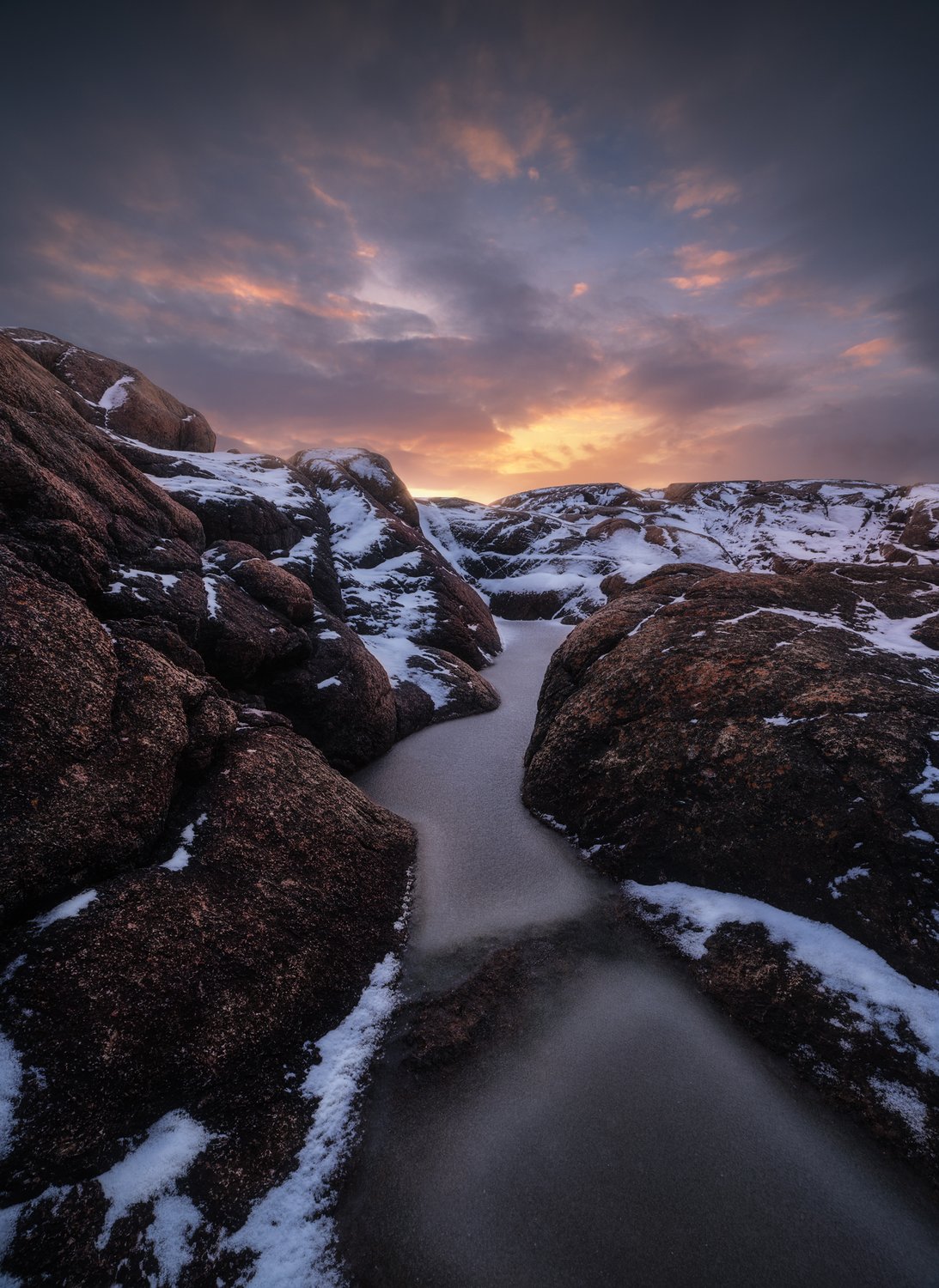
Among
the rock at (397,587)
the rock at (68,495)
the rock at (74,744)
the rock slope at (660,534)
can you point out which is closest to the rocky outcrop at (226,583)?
the rock at (68,495)

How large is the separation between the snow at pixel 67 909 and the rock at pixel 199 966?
0.06m

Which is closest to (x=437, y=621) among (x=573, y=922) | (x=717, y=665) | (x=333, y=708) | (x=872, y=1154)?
(x=333, y=708)

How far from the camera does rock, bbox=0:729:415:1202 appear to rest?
430cm

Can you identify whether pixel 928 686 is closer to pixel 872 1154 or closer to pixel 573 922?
pixel 872 1154

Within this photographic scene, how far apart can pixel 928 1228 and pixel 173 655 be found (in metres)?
12.5

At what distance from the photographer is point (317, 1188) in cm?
459

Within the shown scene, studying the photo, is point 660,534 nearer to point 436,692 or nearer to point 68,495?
point 436,692

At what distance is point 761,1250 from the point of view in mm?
4227

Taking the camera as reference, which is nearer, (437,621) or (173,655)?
(173,655)

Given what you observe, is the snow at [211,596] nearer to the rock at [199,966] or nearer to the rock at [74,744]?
the rock at [74,744]

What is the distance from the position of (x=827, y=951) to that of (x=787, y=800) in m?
2.24

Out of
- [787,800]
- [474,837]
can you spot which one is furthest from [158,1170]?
[787,800]

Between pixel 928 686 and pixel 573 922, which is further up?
pixel 928 686

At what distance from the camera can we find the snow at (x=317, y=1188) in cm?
406
